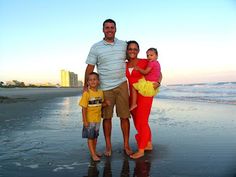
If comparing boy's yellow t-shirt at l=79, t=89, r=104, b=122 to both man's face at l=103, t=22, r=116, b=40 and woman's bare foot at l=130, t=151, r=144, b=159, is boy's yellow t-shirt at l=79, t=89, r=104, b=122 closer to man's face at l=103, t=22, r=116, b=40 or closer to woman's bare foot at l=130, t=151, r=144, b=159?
woman's bare foot at l=130, t=151, r=144, b=159

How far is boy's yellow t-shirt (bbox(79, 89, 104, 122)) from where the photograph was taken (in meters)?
4.12

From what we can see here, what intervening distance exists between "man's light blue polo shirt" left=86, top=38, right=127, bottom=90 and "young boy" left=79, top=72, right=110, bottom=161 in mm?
188

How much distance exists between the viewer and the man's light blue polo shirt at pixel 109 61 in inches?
169

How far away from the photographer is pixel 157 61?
4.42 meters

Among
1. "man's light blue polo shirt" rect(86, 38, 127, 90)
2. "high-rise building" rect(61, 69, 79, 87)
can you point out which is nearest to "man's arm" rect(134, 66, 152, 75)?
"man's light blue polo shirt" rect(86, 38, 127, 90)

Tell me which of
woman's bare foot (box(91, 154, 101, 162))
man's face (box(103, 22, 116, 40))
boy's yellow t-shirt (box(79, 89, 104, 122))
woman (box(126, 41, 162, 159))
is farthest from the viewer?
woman (box(126, 41, 162, 159))

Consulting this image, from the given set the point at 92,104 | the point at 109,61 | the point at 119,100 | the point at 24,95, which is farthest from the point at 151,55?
the point at 24,95

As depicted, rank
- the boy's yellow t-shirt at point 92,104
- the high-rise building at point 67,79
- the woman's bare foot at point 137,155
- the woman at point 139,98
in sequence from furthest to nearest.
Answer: the high-rise building at point 67,79 < the woman at point 139,98 < the boy's yellow t-shirt at point 92,104 < the woman's bare foot at point 137,155

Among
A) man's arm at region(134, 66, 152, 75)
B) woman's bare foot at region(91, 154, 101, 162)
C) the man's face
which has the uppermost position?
the man's face

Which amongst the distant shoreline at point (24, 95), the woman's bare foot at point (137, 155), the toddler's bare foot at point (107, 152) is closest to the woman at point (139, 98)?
the woman's bare foot at point (137, 155)

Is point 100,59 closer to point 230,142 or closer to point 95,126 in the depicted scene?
point 95,126

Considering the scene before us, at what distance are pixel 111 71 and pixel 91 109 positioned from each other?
0.61 metres

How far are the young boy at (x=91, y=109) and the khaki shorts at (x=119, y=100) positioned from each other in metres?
0.15

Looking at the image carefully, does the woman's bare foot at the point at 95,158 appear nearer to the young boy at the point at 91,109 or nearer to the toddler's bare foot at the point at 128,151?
the young boy at the point at 91,109
